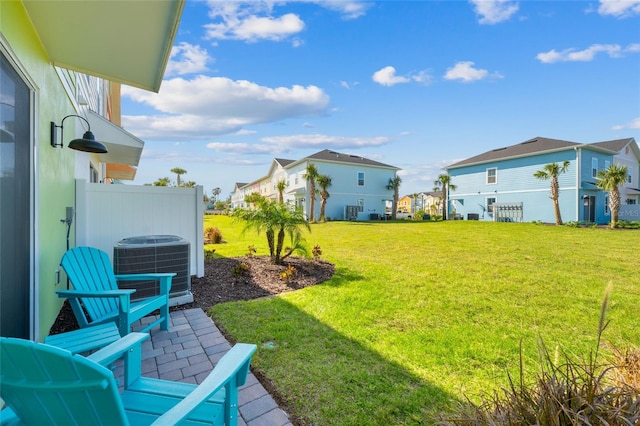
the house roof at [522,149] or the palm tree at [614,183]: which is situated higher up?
the house roof at [522,149]

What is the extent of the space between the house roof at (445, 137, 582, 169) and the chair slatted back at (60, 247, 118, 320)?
2662 cm

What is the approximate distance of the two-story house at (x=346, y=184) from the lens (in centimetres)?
2931

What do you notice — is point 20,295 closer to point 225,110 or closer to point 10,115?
point 10,115

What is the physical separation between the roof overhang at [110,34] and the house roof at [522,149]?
25.9m

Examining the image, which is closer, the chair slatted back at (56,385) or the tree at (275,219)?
the chair slatted back at (56,385)

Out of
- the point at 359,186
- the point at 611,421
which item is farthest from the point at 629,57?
the point at 359,186

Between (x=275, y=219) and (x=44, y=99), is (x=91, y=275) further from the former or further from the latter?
(x=275, y=219)

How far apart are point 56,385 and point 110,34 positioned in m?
3.21

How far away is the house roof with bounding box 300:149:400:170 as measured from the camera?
2930 cm

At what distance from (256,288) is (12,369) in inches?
184

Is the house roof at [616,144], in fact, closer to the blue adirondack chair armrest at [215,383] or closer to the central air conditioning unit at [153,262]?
the central air conditioning unit at [153,262]

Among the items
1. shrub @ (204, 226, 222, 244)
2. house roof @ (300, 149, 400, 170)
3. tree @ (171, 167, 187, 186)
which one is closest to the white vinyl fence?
shrub @ (204, 226, 222, 244)

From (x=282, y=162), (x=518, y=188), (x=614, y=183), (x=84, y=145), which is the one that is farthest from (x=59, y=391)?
(x=282, y=162)

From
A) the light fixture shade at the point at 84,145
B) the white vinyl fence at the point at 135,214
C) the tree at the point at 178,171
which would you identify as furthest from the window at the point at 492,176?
the tree at the point at 178,171
